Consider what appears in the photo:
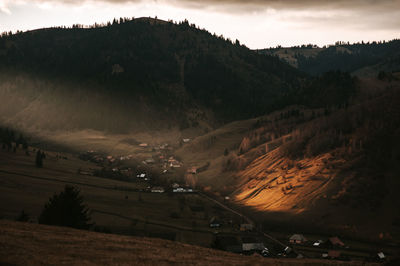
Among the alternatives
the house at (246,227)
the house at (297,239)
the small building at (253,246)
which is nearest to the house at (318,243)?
the house at (297,239)

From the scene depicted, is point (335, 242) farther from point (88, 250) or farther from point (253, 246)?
point (88, 250)

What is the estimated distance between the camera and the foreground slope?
126 ft

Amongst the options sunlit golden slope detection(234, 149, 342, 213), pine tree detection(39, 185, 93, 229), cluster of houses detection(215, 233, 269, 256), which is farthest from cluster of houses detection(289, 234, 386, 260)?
pine tree detection(39, 185, 93, 229)

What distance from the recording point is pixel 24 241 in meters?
42.2

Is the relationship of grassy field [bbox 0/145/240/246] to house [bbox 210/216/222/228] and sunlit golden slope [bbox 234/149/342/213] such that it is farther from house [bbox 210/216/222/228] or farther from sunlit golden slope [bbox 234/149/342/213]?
sunlit golden slope [bbox 234/149/342/213]

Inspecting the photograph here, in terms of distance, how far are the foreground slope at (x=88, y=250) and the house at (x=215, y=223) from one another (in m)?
65.3

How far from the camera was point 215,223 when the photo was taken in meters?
120

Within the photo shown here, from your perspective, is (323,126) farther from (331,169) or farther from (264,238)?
(264,238)

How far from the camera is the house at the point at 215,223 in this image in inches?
4589

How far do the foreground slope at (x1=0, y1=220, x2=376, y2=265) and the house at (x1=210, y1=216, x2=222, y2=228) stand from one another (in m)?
65.3

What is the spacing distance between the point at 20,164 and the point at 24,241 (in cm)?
15138

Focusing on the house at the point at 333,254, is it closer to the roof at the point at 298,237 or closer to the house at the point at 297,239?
the house at the point at 297,239

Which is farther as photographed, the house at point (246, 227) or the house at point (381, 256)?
the house at point (246, 227)

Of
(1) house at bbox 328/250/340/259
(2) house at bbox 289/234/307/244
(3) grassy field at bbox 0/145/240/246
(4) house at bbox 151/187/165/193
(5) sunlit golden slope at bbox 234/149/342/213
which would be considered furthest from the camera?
(4) house at bbox 151/187/165/193
